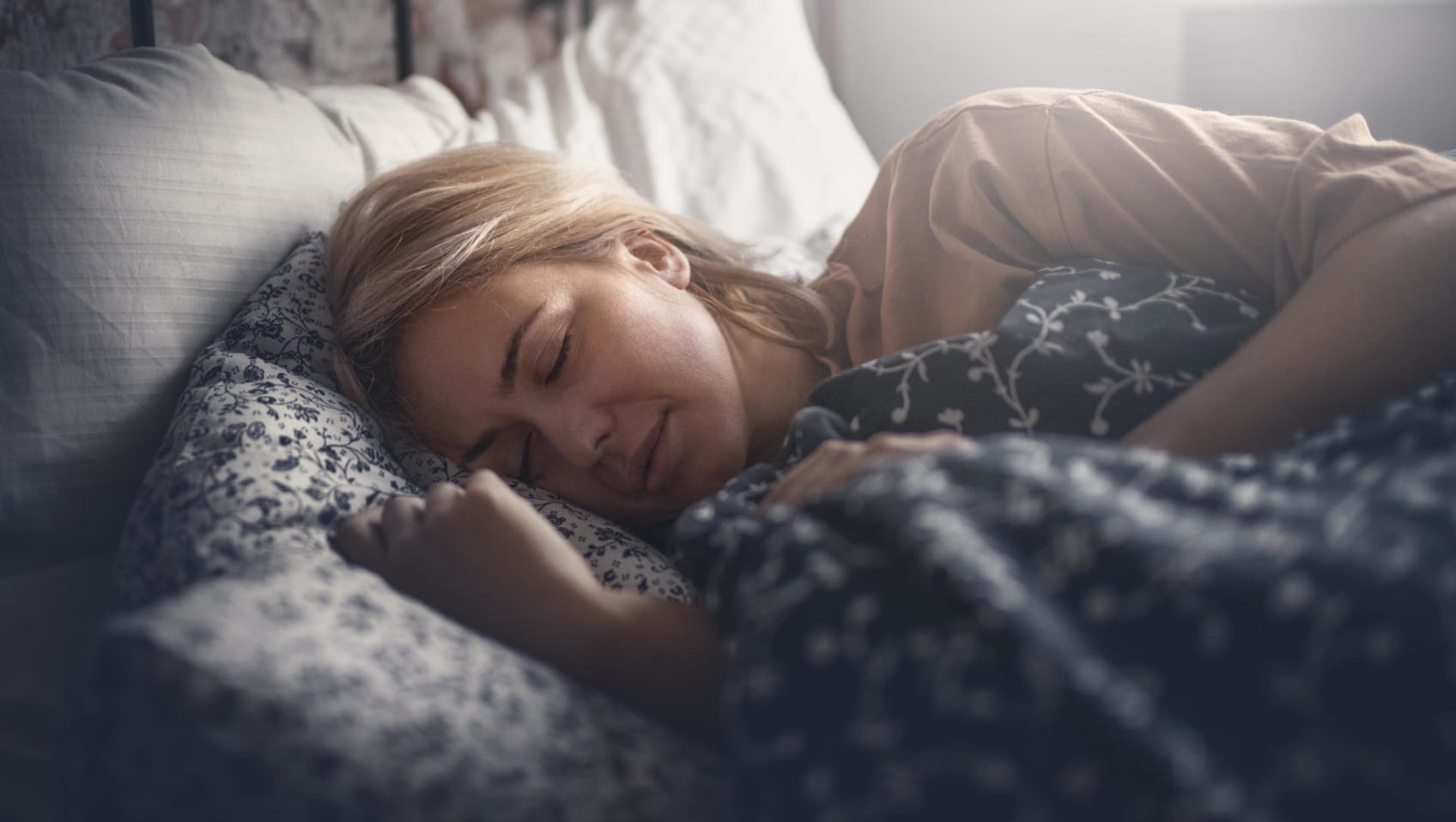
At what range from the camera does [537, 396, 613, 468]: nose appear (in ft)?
2.71

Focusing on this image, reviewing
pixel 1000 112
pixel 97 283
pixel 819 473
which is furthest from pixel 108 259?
pixel 1000 112

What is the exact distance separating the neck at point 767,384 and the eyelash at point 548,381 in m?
0.19

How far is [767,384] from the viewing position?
3.22ft

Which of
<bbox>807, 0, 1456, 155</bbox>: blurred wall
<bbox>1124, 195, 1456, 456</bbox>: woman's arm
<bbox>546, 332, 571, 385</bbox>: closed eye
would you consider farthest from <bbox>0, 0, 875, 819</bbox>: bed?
<bbox>807, 0, 1456, 155</bbox>: blurred wall

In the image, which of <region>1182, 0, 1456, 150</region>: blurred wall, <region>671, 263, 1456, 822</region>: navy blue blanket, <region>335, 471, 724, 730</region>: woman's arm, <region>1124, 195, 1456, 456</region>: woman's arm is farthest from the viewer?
<region>1182, 0, 1456, 150</region>: blurred wall

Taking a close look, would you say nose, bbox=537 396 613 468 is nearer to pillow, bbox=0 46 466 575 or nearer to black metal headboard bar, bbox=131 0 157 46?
pillow, bbox=0 46 466 575

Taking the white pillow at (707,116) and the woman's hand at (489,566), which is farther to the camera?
the white pillow at (707,116)

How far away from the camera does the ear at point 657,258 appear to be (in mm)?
982

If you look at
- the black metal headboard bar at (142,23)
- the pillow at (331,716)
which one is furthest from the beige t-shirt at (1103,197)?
the black metal headboard bar at (142,23)

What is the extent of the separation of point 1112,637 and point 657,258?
2.37 ft

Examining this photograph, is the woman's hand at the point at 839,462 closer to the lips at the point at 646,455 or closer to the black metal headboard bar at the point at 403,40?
the lips at the point at 646,455

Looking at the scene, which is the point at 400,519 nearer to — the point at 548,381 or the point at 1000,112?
the point at 548,381

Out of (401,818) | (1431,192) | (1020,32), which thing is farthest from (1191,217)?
(1020,32)

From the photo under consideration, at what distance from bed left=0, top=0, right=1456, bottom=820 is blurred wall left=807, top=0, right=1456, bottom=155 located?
1132 millimetres
